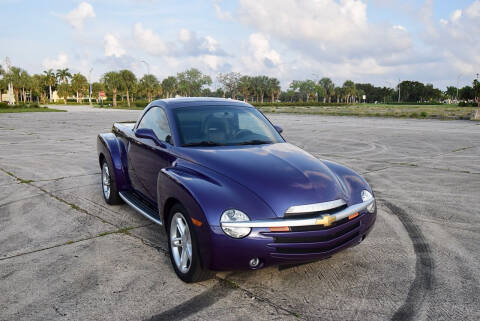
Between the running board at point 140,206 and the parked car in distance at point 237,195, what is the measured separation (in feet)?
0.06

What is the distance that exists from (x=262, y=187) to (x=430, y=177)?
240 inches

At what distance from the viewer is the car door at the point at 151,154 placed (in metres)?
4.42

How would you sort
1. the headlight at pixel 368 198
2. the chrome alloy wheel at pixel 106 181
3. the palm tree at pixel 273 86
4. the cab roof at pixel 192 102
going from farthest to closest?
the palm tree at pixel 273 86 → the chrome alloy wheel at pixel 106 181 → the cab roof at pixel 192 102 → the headlight at pixel 368 198

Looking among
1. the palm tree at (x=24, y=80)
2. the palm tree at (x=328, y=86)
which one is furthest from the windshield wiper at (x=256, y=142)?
the palm tree at (x=328, y=86)

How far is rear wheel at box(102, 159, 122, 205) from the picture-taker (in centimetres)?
576

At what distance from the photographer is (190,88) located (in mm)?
130500

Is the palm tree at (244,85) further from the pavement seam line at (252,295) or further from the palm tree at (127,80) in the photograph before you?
the pavement seam line at (252,295)

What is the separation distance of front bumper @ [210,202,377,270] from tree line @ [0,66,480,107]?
84340mm

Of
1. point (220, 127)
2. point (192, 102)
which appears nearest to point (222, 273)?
point (220, 127)

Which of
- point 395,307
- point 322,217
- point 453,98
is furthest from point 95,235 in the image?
point 453,98

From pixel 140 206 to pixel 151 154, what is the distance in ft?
2.16

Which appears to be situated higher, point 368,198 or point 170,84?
point 170,84

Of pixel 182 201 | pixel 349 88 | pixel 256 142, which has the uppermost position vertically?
pixel 349 88

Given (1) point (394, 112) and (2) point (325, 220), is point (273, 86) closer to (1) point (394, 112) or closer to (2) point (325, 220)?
(1) point (394, 112)
